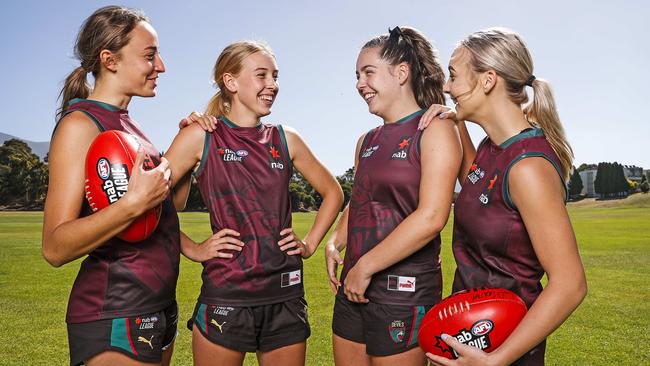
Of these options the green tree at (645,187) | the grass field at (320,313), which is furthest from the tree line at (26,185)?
the grass field at (320,313)

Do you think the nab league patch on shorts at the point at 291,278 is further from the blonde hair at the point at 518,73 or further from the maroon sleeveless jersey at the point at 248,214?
the blonde hair at the point at 518,73

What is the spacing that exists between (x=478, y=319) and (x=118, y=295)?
1712 mm

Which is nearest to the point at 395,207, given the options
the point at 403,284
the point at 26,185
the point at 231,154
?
the point at 403,284

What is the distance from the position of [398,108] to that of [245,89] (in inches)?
38.1

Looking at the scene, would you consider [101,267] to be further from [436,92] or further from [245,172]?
[436,92]

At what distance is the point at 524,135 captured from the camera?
2.60 metres

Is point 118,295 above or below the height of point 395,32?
below

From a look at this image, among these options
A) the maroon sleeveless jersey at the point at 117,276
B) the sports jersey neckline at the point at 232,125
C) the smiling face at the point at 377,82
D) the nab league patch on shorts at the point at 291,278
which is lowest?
the nab league patch on shorts at the point at 291,278

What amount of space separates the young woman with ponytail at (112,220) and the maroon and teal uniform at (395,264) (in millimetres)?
1035

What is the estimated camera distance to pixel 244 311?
10.6 feet

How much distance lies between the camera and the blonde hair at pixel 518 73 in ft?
8.76

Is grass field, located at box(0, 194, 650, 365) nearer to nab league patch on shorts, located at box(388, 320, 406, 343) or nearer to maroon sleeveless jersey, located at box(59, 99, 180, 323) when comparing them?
nab league patch on shorts, located at box(388, 320, 406, 343)

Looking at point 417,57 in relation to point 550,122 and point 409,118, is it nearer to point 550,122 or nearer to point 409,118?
point 409,118

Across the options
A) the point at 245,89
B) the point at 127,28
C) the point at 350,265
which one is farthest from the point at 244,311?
→ the point at 127,28
